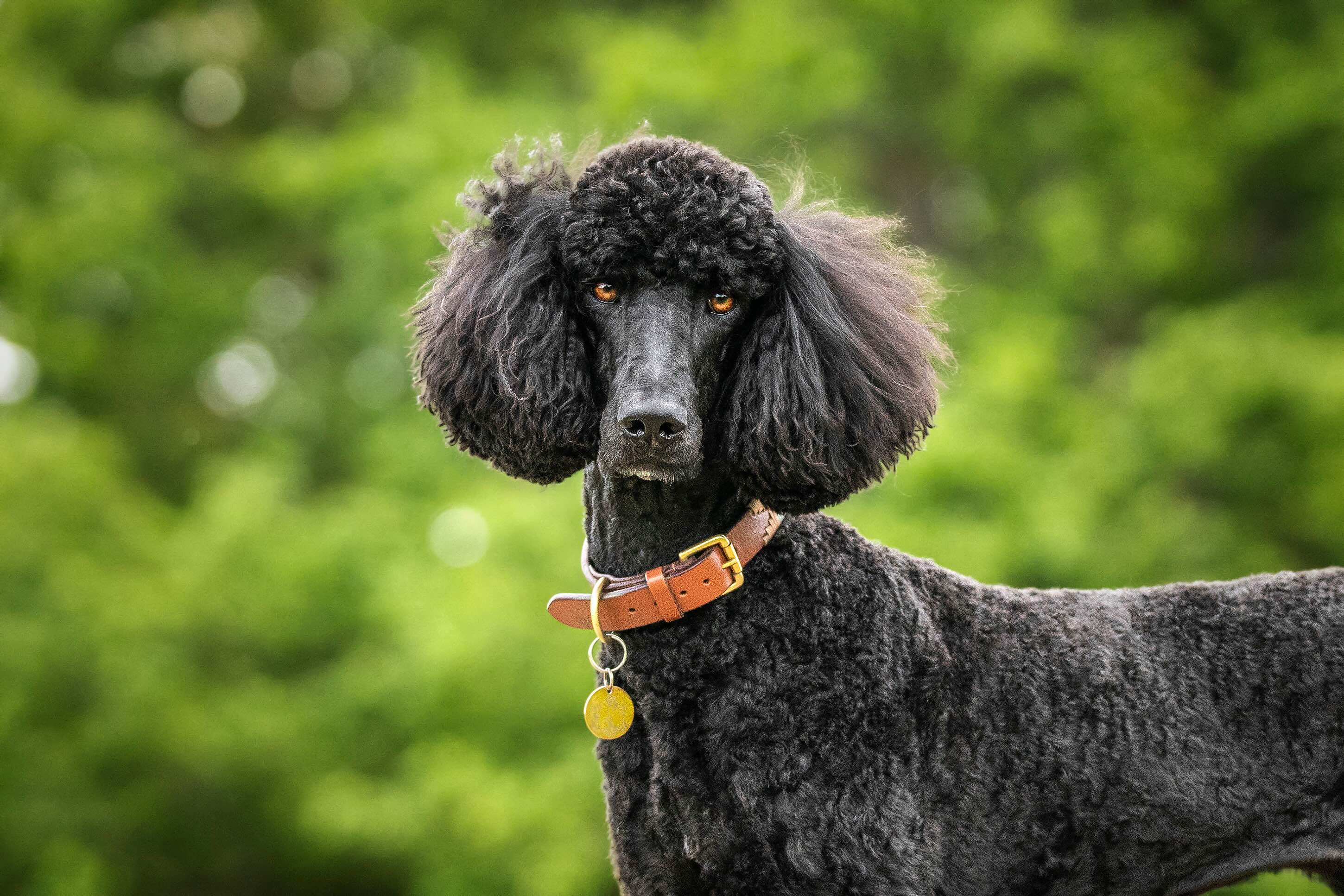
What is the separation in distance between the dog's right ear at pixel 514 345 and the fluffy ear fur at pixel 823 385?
295 mm

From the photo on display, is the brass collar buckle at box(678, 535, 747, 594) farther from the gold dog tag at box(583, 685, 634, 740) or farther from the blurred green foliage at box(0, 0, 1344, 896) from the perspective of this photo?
the blurred green foliage at box(0, 0, 1344, 896)

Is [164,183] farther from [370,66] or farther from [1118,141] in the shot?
[1118,141]

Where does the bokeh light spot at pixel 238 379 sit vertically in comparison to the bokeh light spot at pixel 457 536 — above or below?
above

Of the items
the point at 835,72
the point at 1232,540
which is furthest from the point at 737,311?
the point at 835,72

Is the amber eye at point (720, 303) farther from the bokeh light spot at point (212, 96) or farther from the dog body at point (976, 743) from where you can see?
the bokeh light spot at point (212, 96)

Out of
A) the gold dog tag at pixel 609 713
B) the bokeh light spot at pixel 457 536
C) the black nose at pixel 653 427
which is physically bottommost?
the gold dog tag at pixel 609 713

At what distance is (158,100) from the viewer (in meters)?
10.8

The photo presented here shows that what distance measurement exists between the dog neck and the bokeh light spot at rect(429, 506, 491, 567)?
576 cm

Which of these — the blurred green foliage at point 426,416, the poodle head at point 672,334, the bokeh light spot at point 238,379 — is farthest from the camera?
the bokeh light spot at point 238,379

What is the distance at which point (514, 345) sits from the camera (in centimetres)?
224

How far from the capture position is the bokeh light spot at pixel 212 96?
1088cm

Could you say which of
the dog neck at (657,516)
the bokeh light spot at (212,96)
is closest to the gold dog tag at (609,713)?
the dog neck at (657,516)

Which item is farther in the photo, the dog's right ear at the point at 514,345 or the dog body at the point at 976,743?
the dog's right ear at the point at 514,345

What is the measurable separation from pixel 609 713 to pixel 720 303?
0.75m
